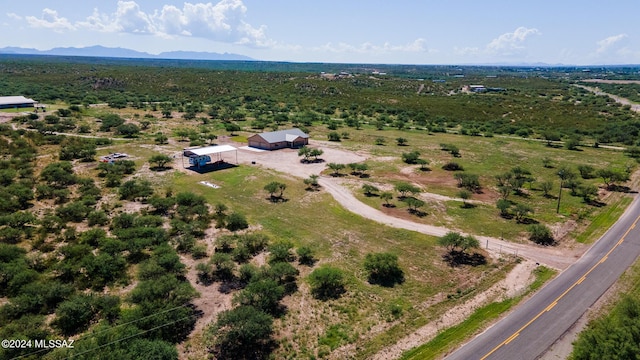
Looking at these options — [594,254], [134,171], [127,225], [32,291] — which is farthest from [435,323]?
[134,171]

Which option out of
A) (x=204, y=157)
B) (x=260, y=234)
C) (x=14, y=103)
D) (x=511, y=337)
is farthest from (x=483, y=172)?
(x=14, y=103)

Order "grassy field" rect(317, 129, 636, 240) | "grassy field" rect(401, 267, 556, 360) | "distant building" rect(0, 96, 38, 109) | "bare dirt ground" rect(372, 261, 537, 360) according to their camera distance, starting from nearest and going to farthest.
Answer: "grassy field" rect(401, 267, 556, 360), "bare dirt ground" rect(372, 261, 537, 360), "grassy field" rect(317, 129, 636, 240), "distant building" rect(0, 96, 38, 109)

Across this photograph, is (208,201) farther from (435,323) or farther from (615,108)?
(615,108)

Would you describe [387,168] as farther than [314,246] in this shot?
Yes

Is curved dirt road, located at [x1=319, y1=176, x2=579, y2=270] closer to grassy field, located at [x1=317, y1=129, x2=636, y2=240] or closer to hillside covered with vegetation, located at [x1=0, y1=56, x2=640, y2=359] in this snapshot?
hillside covered with vegetation, located at [x1=0, y1=56, x2=640, y2=359]

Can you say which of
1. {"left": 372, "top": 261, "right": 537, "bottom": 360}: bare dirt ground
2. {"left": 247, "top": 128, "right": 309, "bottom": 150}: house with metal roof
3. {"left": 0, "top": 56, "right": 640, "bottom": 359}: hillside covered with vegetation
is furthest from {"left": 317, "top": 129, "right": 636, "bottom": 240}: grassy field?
{"left": 247, "top": 128, "right": 309, "bottom": 150}: house with metal roof
